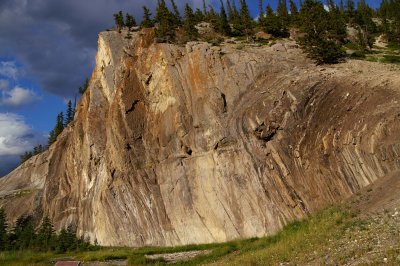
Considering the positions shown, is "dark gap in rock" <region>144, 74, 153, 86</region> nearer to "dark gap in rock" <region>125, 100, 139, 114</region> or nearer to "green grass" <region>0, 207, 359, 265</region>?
"dark gap in rock" <region>125, 100, 139, 114</region>

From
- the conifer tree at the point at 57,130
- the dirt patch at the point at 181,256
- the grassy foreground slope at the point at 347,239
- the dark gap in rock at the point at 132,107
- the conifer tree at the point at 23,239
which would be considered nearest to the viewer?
the grassy foreground slope at the point at 347,239

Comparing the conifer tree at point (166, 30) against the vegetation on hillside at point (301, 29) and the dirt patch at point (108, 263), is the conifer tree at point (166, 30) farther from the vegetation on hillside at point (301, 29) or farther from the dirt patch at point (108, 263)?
the dirt patch at point (108, 263)

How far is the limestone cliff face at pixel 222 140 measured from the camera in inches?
1299

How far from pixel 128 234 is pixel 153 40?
28342 mm

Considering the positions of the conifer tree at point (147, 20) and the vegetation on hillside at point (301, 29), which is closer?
the vegetation on hillside at point (301, 29)

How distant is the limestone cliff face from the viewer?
3300cm

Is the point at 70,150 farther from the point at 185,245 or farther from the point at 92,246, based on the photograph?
the point at 185,245

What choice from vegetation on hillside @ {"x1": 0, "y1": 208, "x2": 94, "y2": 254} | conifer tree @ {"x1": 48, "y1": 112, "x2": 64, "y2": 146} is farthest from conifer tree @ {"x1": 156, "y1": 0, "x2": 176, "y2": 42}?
conifer tree @ {"x1": 48, "y1": 112, "x2": 64, "y2": 146}

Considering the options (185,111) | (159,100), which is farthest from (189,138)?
(159,100)

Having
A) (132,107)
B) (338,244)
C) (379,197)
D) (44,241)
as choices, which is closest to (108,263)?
(379,197)

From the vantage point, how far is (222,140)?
4112 cm

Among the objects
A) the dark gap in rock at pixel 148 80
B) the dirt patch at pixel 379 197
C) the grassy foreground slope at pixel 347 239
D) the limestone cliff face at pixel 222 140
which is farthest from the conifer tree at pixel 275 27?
the dirt patch at pixel 379 197

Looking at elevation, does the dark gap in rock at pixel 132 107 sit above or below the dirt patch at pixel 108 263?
above

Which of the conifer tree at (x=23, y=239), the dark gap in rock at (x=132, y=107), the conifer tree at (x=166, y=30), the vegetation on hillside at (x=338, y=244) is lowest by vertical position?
the vegetation on hillside at (x=338, y=244)
